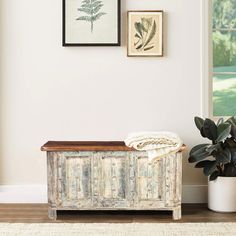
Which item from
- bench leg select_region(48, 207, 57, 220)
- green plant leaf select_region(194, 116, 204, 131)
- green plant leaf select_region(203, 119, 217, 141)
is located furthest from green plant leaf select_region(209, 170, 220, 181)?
bench leg select_region(48, 207, 57, 220)

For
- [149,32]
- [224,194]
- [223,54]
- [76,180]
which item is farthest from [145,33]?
[224,194]

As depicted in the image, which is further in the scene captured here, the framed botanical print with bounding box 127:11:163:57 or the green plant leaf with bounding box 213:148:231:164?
the framed botanical print with bounding box 127:11:163:57

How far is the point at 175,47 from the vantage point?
4.93 meters

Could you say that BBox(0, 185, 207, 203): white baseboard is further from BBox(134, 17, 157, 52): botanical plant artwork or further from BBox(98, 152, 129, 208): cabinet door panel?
BBox(134, 17, 157, 52): botanical plant artwork

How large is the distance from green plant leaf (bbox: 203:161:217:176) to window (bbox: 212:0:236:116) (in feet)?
2.31

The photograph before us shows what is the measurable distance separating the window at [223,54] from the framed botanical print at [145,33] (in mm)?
585

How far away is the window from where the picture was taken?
5.10 metres

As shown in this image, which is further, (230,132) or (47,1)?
(47,1)

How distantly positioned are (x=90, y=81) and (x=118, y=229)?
1.53 metres

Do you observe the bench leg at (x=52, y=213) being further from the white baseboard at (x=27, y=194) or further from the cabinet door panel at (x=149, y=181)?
the cabinet door panel at (x=149, y=181)

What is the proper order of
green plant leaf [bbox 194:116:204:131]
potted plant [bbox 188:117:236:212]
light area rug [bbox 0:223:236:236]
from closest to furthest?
light area rug [bbox 0:223:236:236] < potted plant [bbox 188:117:236:212] < green plant leaf [bbox 194:116:204:131]

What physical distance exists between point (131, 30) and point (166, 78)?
1.84ft

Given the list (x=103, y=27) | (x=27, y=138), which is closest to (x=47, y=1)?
(x=103, y=27)

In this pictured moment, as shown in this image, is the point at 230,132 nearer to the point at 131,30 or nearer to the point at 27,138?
the point at 131,30
